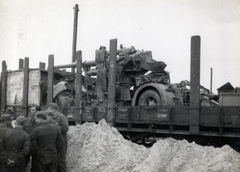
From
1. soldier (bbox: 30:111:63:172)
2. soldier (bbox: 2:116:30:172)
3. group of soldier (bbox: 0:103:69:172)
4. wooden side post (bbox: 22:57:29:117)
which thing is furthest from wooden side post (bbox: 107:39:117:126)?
wooden side post (bbox: 22:57:29:117)

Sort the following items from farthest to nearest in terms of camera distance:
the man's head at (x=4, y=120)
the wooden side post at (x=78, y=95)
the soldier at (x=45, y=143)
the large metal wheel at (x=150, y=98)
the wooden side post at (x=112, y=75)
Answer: the wooden side post at (x=78, y=95), the wooden side post at (x=112, y=75), the large metal wheel at (x=150, y=98), the man's head at (x=4, y=120), the soldier at (x=45, y=143)

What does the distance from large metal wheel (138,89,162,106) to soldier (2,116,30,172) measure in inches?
214

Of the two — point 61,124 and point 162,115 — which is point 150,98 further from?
point 61,124

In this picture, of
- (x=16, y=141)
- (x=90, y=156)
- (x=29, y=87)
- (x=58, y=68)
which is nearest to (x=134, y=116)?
(x=90, y=156)

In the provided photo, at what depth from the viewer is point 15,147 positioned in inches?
240

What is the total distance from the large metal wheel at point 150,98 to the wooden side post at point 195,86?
1804mm

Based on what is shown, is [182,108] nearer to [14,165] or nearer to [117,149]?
[117,149]

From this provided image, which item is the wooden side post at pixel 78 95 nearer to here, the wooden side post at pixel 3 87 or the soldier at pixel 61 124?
the soldier at pixel 61 124

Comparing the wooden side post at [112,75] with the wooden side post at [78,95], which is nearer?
the wooden side post at [112,75]

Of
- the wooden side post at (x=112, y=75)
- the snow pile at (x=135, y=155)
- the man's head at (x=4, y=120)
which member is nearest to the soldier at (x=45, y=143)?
the man's head at (x=4, y=120)

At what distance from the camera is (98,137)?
8.72 meters

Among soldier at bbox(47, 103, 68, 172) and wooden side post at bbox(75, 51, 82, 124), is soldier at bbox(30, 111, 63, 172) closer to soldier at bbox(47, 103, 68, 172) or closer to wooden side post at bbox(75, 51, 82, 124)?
soldier at bbox(47, 103, 68, 172)

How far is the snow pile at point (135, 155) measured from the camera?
676cm

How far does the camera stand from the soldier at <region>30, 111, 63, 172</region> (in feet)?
21.1
